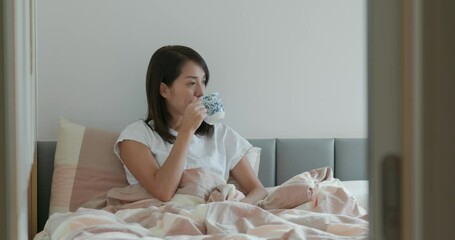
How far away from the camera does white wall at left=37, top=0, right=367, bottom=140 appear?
7.64ft

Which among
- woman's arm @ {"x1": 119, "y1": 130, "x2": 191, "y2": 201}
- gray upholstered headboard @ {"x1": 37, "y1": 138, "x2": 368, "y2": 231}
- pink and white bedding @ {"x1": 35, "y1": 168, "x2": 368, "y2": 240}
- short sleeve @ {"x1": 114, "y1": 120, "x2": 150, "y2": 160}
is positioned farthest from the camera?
gray upholstered headboard @ {"x1": 37, "y1": 138, "x2": 368, "y2": 231}

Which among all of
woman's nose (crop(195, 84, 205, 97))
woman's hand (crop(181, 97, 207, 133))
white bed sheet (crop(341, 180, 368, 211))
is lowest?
white bed sheet (crop(341, 180, 368, 211))

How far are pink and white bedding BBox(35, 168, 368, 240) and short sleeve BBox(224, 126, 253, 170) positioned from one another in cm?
17

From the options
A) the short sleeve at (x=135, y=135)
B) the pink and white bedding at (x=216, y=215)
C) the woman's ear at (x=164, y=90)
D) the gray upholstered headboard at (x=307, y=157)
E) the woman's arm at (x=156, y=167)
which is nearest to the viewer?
the pink and white bedding at (x=216, y=215)

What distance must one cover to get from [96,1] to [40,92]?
334mm

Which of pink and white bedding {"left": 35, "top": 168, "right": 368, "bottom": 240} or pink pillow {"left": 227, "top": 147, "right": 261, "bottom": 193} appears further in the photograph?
pink pillow {"left": 227, "top": 147, "right": 261, "bottom": 193}

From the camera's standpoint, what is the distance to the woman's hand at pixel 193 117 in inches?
77.9

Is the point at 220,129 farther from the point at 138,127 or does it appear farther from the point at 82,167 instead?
the point at 82,167

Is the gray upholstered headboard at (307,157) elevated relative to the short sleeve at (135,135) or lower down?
lower down

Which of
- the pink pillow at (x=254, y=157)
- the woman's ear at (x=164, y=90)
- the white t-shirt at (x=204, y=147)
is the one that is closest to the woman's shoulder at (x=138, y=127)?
the white t-shirt at (x=204, y=147)

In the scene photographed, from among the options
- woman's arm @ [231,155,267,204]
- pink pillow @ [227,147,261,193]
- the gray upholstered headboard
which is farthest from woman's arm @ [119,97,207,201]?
the gray upholstered headboard

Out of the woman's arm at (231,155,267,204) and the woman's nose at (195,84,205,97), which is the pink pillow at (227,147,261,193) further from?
the woman's nose at (195,84,205,97)

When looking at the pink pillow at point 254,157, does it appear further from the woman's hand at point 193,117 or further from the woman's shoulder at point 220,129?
the woman's hand at point 193,117

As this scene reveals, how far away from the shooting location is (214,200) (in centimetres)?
188
